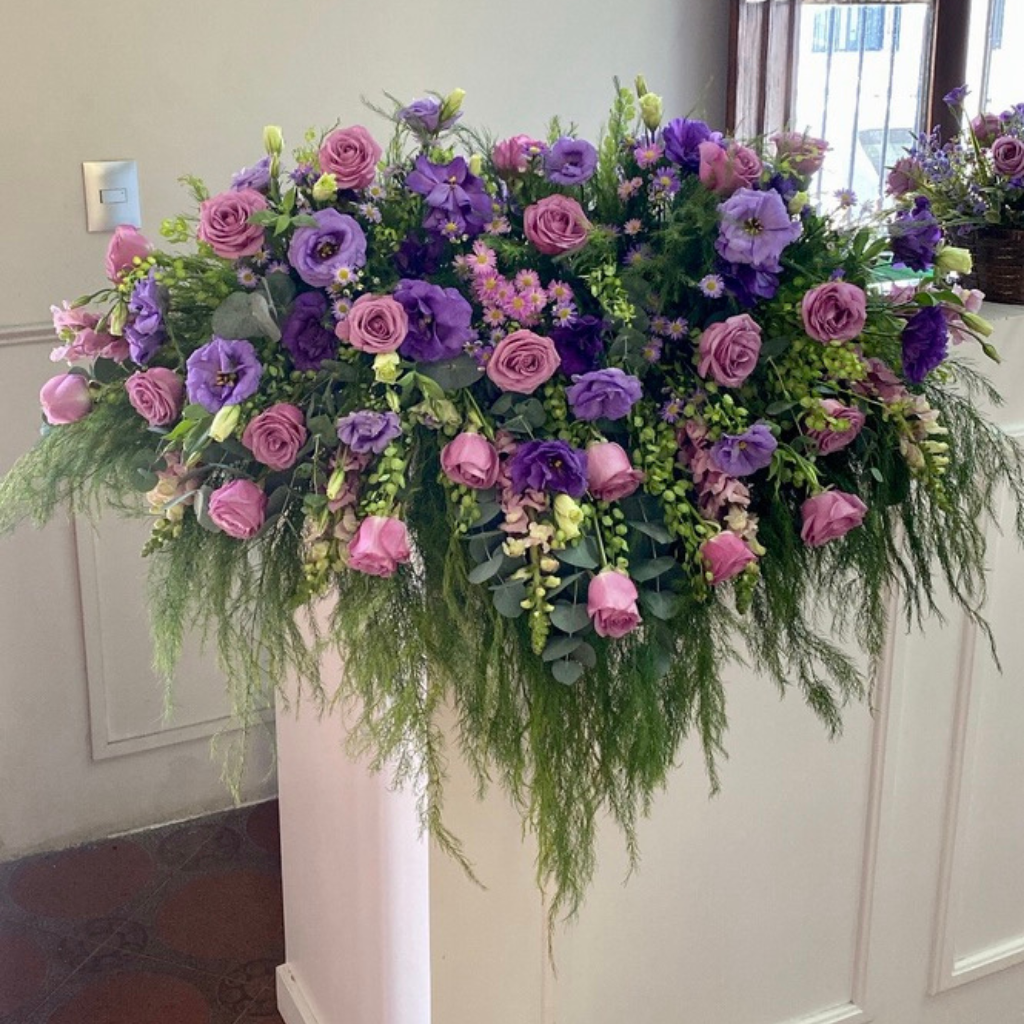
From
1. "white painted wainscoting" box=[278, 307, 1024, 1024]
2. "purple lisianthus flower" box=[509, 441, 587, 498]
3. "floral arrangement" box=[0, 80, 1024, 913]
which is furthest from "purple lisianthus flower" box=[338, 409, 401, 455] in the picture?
"white painted wainscoting" box=[278, 307, 1024, 1024]

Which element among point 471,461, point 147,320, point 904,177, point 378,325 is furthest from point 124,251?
point 904,177

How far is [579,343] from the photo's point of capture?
1178 millimetres

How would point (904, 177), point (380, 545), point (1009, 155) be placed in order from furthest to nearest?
point (904, 177), point (1009, 155), point (380, 545)

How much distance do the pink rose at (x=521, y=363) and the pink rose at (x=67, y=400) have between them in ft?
1.42

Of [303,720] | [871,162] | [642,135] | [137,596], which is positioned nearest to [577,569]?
[642,135]

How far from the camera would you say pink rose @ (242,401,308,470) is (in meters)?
1.12

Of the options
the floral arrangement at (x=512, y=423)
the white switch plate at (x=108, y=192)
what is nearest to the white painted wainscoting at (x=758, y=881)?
the floral arrangement at (x=512, y=423)

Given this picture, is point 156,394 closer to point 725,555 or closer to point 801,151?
point 725,555

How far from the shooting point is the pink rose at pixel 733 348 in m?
1.16

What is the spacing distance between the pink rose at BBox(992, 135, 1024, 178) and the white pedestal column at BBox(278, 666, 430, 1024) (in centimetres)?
105

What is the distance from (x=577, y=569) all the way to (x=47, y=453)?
55cm

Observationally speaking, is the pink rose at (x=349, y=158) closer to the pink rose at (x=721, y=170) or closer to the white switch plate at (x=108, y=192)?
the pink rose at (x=721, y=170)

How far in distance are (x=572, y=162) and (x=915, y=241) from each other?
0.39 metres

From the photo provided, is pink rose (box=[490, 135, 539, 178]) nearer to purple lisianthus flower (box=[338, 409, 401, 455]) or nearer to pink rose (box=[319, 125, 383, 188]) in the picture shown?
pink rose (box=[319, 125, 383, 188])
